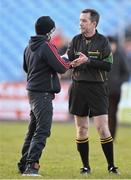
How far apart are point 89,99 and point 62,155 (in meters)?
2.95

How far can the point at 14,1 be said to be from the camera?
93.9ft

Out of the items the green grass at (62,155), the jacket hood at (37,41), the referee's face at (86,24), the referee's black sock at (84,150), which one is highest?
Answer: the referee's face at (86,24)

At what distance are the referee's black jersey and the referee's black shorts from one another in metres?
0.10

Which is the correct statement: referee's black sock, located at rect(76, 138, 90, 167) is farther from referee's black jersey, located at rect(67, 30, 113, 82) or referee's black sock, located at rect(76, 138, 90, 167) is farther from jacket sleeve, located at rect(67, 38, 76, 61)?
jacket sleeve, located at rect(67, 38, 76, 61)

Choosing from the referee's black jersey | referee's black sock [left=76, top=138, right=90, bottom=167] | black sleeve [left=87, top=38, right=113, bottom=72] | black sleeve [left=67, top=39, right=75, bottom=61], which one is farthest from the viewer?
referee's black sock [left=76, top=138, right=90, bottom=167]

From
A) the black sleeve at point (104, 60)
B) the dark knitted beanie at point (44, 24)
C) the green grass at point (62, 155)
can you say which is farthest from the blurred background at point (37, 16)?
the dark knitted beanie at point (44, 24)

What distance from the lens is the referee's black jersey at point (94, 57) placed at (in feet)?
29.4

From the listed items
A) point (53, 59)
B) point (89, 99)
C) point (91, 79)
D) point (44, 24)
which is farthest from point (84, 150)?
point (44, 24)

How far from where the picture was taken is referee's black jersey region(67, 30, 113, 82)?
8955mm

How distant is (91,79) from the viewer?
8984 millimetres

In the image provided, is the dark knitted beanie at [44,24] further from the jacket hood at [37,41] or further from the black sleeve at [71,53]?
the black sleeve at [71,53]

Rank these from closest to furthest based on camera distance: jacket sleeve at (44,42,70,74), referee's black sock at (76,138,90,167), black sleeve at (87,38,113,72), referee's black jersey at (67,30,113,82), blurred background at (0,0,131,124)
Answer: jacket sleeve at (44,42,70,74)
black sleeve at (87,38,113,72)
referee's black jersey at (67,30,113,82)
referee's black sock at (76,138,90,167)
blurred background at (0,0,131,124)

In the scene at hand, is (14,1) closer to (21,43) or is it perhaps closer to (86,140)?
(21,43)

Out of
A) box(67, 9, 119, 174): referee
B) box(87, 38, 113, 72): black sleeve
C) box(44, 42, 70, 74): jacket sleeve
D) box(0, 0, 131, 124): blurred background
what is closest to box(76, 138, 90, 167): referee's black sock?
box(67, 9, 119, 174): referee
